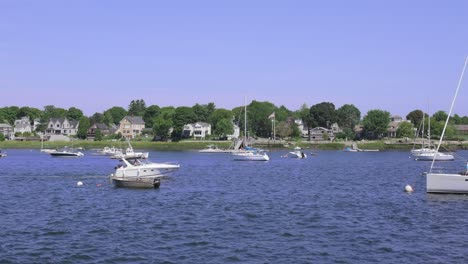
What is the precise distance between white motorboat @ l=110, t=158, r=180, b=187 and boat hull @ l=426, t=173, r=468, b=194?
26378mm

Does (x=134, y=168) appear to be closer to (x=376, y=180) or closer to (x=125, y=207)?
(x=125, y=207)

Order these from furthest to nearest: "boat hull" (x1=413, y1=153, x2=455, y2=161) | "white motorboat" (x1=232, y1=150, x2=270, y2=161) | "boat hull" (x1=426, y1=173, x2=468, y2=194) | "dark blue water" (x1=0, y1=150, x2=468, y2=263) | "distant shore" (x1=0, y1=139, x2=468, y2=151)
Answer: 1. "distant shore" (x1=0, y1=139, x2=468, y2=151)
2. "boat hull" (x1=413, y1=153, x2=455, y2=161)
3. "white motorboat" (x1=232, y1=150, x2=270, y2=161)
4. "boat hull" (x1=426, y1=173, x2=468, y2=194)
5. "dark blue water" (x1=0, y1=150, x2=468, y2=263)

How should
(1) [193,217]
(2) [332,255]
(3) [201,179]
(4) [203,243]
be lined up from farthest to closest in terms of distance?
(3) [201,179]
(1) [193,217]
(4) [203,243]
(2) [332,255]

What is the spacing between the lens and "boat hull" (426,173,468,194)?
1831 inches

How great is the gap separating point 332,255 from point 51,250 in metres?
14.0

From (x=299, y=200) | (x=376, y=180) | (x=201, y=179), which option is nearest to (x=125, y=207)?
(x=299, y=200)

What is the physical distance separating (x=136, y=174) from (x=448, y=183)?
101 ft

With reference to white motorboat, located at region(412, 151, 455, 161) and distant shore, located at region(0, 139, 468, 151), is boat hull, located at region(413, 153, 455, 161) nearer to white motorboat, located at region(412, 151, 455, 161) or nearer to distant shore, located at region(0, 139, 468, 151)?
white motorboat, located at region(412, 151, 455, 161)

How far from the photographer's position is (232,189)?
56.6 m

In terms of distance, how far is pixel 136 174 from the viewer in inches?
2298

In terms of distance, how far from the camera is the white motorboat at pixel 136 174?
5494cm

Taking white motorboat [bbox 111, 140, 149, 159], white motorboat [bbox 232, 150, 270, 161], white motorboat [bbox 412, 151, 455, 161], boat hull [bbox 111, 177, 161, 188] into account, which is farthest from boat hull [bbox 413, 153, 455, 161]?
boat hull [bbox 111, 177, 161, 188]

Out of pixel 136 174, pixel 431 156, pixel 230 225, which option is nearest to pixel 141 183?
pixel 136 174

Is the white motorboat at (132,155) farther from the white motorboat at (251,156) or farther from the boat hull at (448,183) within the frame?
the boat hull at (448,183)
